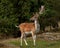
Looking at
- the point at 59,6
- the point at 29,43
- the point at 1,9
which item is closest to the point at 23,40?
the point at 29,43

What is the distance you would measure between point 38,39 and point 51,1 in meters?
3.84

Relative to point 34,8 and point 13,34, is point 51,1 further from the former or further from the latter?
point 13,34

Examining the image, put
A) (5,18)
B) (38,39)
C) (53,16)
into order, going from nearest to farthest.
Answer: (38,39), (5,18), (53,16)

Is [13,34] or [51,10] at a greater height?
[51,10]

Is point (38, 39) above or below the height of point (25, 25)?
below

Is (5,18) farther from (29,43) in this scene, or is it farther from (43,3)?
(29,43)

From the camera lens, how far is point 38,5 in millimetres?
18766

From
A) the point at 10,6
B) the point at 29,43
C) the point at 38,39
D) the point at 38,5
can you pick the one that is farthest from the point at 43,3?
the point at 29,43

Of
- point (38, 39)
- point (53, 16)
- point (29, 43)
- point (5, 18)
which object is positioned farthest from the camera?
point (53, 16)

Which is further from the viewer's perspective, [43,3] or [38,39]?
[43,3]

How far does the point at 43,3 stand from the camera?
1867cm

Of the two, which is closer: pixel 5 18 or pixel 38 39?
pixel 38 39

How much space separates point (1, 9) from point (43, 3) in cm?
309

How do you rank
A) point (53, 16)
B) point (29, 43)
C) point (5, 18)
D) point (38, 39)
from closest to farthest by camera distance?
point (29, 43) → point (38, 39) → point (5, 18) → point (53, 16)
